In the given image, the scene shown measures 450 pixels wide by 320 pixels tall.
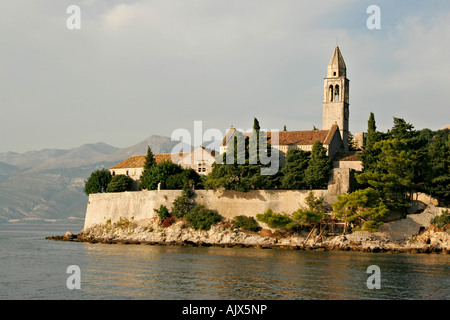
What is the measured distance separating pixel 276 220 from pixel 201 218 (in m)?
6.93

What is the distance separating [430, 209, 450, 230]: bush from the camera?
47031 mm

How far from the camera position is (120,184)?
61.8 meters

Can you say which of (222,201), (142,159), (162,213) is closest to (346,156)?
(222,201)

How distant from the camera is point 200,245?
50594mm

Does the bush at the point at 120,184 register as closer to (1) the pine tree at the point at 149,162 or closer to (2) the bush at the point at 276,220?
(1) the pine tree at the point at 149,162

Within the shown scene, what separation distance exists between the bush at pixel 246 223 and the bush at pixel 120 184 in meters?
14.9

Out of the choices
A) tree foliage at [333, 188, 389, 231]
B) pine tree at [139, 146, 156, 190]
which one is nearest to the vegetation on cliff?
tree foliage at [333, 188, 389, 231]

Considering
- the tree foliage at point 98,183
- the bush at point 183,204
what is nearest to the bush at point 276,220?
the bush at point 183,204

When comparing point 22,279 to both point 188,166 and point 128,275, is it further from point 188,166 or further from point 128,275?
point 188,166

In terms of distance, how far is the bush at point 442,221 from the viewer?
47.0m

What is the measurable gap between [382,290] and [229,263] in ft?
37.4
